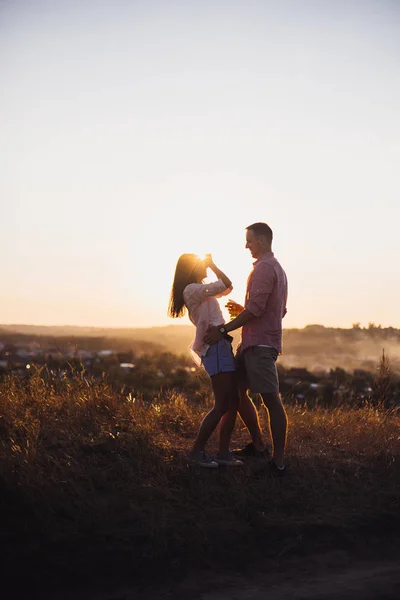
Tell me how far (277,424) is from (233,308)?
125cm

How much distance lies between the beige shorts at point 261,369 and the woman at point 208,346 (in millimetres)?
169

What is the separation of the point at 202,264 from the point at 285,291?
827 millimetres

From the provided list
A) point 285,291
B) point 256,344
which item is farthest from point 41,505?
point 285,291

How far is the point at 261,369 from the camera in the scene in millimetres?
6305

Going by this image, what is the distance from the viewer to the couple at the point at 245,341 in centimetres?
630

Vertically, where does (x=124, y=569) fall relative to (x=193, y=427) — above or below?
below

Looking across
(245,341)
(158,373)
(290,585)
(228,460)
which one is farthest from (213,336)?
(158,373)

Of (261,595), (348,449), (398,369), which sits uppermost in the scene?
(398,369)

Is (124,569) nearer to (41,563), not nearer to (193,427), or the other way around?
(41,563)

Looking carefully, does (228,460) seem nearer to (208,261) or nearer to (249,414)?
(249,414)

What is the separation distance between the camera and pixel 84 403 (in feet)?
Result: 26.1

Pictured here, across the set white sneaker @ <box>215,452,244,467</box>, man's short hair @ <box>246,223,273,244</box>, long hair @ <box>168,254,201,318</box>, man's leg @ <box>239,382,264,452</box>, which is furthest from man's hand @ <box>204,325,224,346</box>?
white sneaker @ <box>215,452,244,467</box>

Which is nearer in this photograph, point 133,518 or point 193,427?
point 133,518

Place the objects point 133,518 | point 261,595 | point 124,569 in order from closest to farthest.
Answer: point 261,595 → point 124,569 → point 133,518
